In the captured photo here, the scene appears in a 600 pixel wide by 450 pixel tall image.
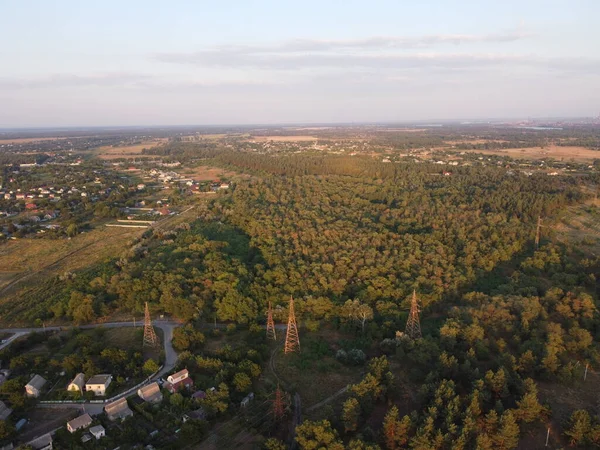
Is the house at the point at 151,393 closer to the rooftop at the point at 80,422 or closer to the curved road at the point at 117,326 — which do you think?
the curved road at the point at 117,326

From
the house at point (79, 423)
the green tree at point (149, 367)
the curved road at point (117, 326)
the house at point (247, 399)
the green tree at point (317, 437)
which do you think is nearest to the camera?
the green tree at point (317, 437)

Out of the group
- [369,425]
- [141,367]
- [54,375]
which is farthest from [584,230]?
[54,375]

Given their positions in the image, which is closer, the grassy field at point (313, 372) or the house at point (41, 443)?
the house at point (41, 443)

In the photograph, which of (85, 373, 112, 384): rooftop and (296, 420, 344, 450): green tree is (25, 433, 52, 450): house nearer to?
(85, 373, 112, 384): rooftop

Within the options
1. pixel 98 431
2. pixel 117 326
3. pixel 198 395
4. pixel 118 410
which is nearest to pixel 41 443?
pixel 98 431

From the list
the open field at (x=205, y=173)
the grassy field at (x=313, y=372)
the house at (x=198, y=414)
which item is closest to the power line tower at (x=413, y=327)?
the grassy field at (x=313, y=372)

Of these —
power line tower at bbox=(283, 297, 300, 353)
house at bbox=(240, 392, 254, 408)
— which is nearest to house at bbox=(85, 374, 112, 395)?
house at bbox=(240, 392, 254, 408)
